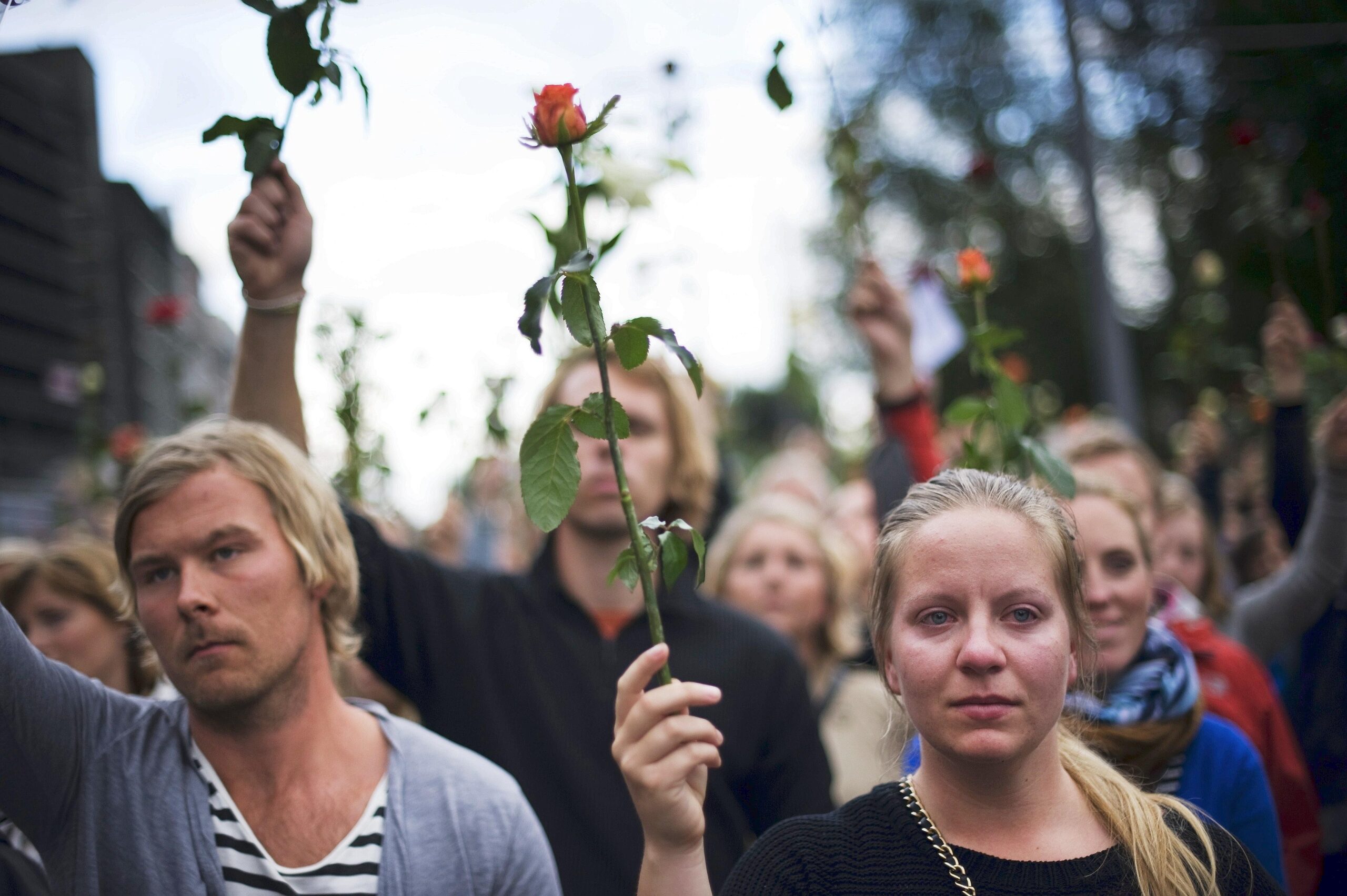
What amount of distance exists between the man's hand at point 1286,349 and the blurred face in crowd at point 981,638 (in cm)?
214

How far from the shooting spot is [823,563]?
400 centimetres

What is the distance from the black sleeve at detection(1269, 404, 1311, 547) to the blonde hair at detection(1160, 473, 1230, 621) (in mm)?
631

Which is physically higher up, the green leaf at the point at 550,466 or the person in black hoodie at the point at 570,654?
the green leaf at the point at 550,466

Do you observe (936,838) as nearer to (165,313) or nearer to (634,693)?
(634,693)

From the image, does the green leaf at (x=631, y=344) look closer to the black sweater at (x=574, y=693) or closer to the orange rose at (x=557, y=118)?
the orange rose at (x=557, y=118)

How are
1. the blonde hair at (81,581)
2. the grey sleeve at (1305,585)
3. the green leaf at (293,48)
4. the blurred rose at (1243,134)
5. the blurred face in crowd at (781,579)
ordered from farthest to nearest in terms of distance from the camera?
the blurred face in crowd at (781,579) → the blurred rose at (1243,134) → the grey sleeve at (1305,585) → the blonde hair at (81,581) → the green leaf at (293,48)

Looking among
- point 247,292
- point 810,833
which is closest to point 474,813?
point 810,833

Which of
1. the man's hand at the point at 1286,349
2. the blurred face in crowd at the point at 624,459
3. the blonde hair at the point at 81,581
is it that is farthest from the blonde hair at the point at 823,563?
the blonde hair at the point at 81,581

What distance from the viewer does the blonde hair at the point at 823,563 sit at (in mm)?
4008

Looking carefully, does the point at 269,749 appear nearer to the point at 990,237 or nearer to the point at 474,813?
the point at 474,813

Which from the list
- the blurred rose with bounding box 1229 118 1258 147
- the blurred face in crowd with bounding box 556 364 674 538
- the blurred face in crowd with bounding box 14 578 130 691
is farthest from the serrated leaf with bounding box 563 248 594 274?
the blurred rose with bounding box 1229 118 1258 147

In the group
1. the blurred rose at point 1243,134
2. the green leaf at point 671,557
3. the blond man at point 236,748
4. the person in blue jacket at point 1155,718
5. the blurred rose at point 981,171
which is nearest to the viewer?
the green leaf at point 671,557

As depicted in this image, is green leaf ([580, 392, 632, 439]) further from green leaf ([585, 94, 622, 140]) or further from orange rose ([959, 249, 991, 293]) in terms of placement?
orange rose ([959, 249, 991, 293])

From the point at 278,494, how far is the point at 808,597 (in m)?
2.26
